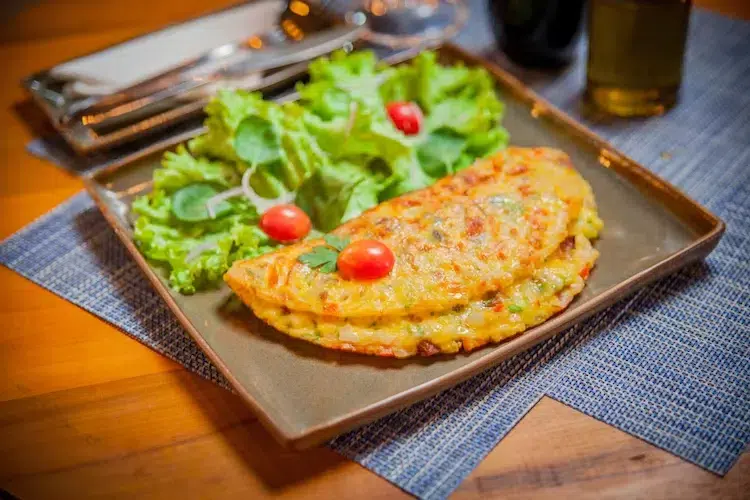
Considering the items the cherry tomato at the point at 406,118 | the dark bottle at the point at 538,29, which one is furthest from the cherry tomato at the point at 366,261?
the dark bottle at the point at 538,29

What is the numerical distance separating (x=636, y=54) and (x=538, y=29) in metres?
0.60

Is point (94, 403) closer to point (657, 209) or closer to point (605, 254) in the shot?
point (605, 254)

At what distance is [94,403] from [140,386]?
0.15m

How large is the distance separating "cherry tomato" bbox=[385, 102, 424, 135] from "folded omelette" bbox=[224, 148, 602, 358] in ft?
2.06

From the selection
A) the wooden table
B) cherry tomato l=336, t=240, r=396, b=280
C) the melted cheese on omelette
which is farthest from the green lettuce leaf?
the wooden table

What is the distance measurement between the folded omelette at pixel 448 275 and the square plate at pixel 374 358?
0.17ft

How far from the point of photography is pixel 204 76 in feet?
12.4

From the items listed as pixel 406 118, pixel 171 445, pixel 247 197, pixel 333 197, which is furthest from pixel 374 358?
pixel 406 118

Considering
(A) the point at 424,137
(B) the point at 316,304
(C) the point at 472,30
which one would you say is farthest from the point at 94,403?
A: (C) the point at 472,30

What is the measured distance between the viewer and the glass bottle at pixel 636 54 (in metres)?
3.28

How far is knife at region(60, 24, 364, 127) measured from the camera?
3576 mm

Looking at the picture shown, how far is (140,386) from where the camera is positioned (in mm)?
2500

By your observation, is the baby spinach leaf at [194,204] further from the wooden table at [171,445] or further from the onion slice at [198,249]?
the wooden table at [171,445]

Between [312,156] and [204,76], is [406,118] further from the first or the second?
[204,76]
